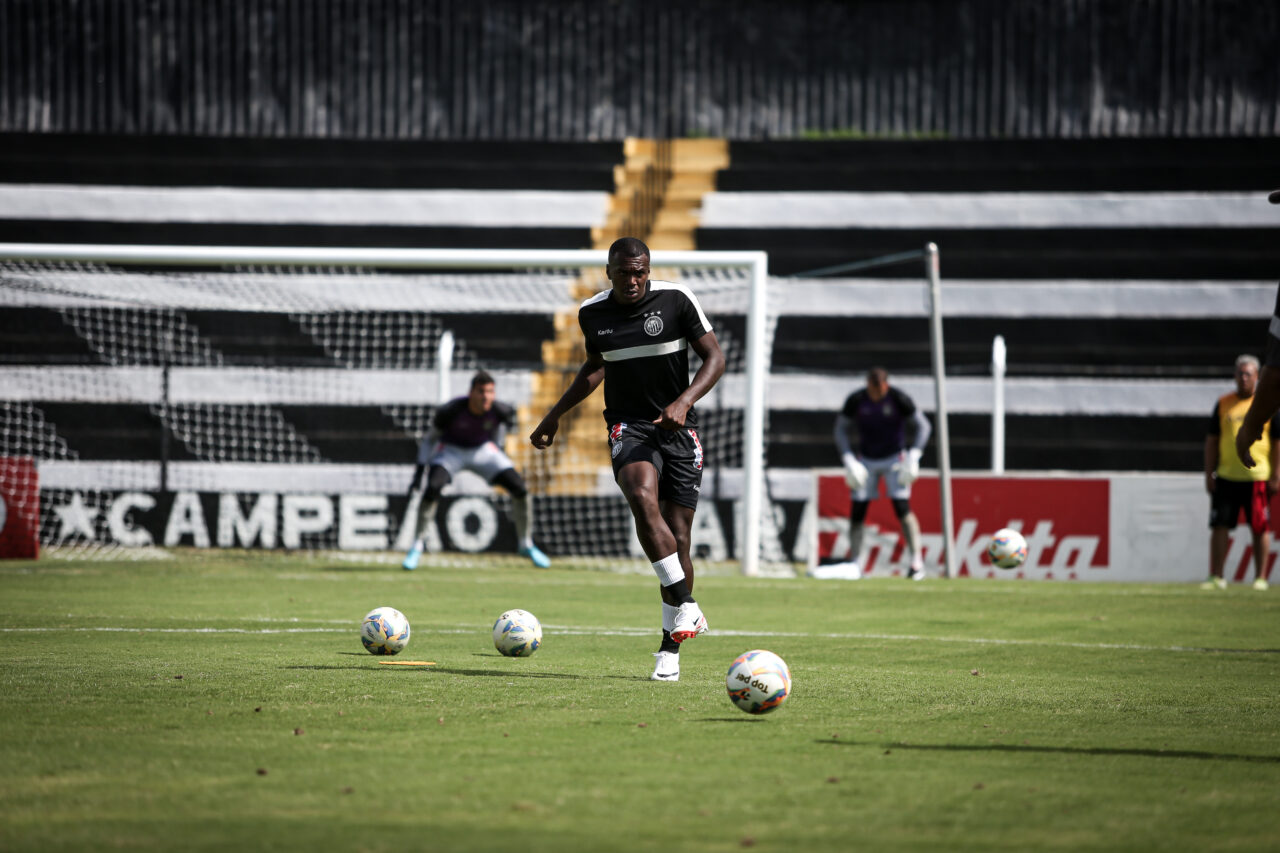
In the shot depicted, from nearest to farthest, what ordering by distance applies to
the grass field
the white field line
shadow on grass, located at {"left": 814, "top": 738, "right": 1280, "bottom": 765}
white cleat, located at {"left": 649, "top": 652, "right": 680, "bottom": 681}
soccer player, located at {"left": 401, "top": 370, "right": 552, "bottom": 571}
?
1. the grass field
2. shadow on grass, located at {"left": 814, "top": 738, "right": 1280, "bottom": 765}
3. white cleat, located at {"left": 649, "top": 652, "right": 680, "bottom": 681}
4. the white field line
5. soccer player, located at {"left": 401, "top": 370, "right": 552, "bottom": 571}

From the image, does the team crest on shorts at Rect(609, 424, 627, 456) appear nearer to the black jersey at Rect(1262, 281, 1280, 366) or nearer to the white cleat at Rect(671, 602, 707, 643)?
the white cleat at Rect(671, 602, 707, 643)

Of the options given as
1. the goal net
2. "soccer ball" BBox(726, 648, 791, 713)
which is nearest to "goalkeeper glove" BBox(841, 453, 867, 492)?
the goal net

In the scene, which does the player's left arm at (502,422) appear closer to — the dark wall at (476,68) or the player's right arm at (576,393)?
the player's right arm at (576,393)

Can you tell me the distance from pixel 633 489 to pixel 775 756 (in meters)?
2.21

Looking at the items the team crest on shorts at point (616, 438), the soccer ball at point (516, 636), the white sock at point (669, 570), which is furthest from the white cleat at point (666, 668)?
the team crest on shorts at point (616, 438)

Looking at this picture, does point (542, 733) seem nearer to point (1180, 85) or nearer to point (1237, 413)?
point (1237, 413)

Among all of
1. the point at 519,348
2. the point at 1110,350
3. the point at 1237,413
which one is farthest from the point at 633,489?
the point at 1110,350

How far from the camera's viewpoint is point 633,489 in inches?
263

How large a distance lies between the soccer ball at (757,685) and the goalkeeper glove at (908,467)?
892cm

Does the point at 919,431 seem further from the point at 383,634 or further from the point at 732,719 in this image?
the point at 732,719

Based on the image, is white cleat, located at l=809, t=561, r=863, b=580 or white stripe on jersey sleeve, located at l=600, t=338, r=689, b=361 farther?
white cleat, located at l=809, t=561, r=863, b=580

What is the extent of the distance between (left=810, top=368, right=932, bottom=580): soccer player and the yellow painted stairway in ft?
12.6

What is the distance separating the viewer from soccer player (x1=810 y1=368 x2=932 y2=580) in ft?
46.7

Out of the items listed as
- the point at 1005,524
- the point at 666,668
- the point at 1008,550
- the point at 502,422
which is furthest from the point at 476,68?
the point at 666,668
